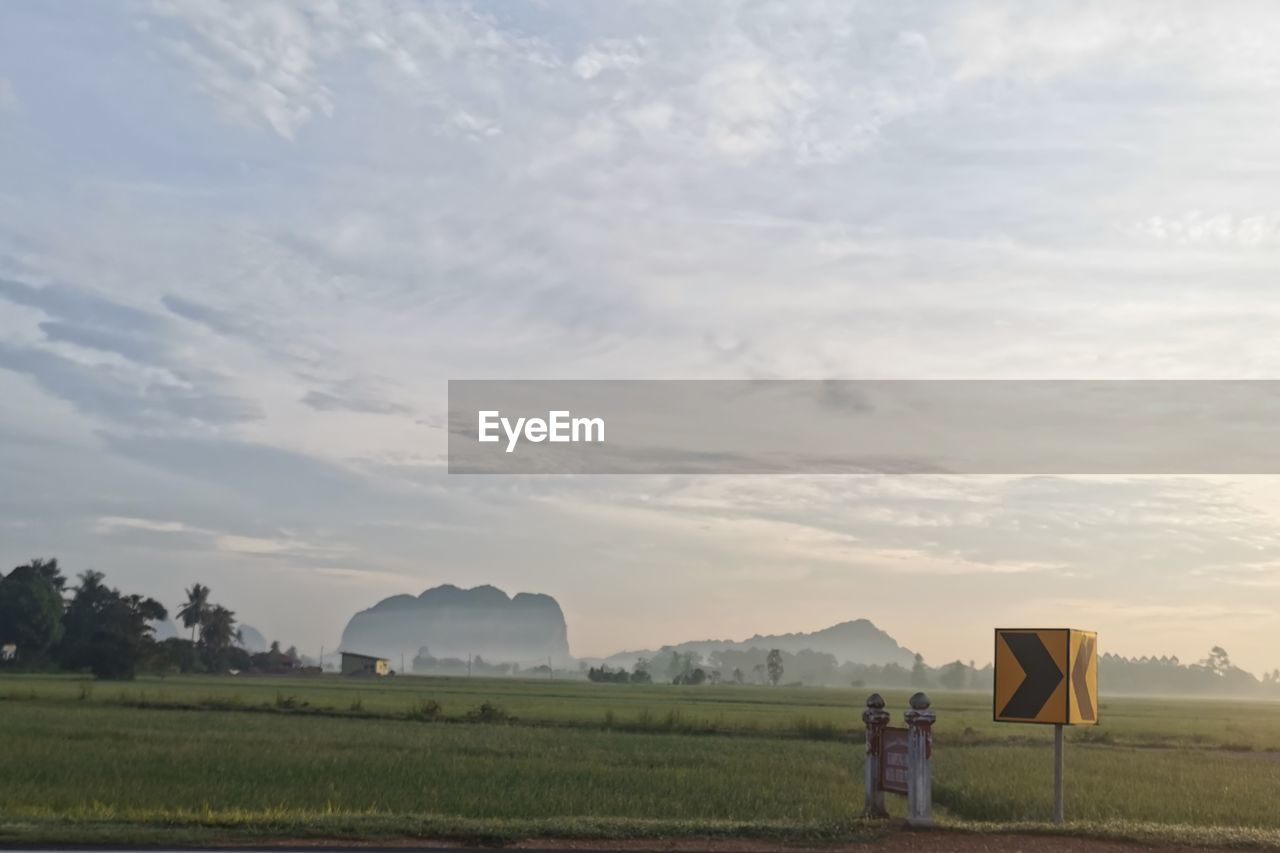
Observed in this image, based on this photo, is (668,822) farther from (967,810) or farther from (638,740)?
(638,740)

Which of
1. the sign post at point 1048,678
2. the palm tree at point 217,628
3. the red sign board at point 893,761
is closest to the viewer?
the sign post at point 1048,678

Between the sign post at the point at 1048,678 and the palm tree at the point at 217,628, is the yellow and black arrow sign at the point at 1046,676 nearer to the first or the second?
the sign post at the point at 1048,678

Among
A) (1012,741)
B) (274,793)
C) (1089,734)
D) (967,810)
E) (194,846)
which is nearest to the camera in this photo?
(194,846)

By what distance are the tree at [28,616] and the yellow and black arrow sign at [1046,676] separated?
4274 inches

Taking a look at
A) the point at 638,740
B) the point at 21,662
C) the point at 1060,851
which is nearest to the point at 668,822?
the point at 1060,851

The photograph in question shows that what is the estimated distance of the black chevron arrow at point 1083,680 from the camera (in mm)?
14781

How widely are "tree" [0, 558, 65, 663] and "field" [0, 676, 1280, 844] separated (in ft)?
220

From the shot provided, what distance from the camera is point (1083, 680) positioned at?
→ 49.2 ft

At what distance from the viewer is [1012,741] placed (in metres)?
47.1

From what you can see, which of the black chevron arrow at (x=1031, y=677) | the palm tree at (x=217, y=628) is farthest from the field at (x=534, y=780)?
the palm tree at (x=217, y=628)

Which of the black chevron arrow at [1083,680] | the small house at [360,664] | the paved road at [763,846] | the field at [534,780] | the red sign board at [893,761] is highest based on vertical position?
the black chevron arrow at [1083,680]

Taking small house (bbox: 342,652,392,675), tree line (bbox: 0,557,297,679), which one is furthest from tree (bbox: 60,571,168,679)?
small house (bbox: 342,652,392,675)

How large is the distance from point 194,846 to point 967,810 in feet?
50.3

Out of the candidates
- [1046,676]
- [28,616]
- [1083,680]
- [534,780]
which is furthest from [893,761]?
[28,616]
